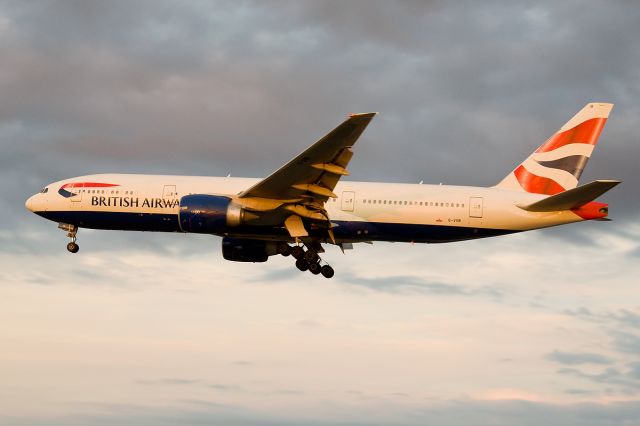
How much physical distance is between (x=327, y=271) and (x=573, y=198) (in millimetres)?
12343

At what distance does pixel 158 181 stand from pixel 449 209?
14321 mm

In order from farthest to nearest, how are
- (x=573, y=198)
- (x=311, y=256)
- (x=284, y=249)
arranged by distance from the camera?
(x=284, y=249)
(x=311, y=256)
(x=573, y=198)

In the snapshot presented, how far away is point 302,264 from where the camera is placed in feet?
159

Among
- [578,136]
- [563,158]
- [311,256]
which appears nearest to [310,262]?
[311,256]

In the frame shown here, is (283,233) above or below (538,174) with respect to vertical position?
below

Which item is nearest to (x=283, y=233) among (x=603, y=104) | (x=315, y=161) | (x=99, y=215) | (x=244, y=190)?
(x=244, y=190)

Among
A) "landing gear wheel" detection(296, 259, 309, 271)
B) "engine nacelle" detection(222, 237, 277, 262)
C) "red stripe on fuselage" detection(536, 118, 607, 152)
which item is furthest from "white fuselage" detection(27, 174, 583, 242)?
"red stripe on fuselage" detection(536, 118, 607, 152)

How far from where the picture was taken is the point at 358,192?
47250mm

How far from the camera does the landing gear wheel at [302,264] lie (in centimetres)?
4853

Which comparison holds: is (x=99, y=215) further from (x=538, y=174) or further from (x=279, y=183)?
(x=538, y=174)

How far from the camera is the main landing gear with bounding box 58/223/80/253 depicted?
5025cm

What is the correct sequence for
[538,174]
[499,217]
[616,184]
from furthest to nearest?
[538,174]
[499,217]
[616,184]

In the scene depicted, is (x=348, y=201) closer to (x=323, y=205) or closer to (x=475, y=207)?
(x=323, y=205)

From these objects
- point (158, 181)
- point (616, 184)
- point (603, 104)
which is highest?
point (603, 104)
